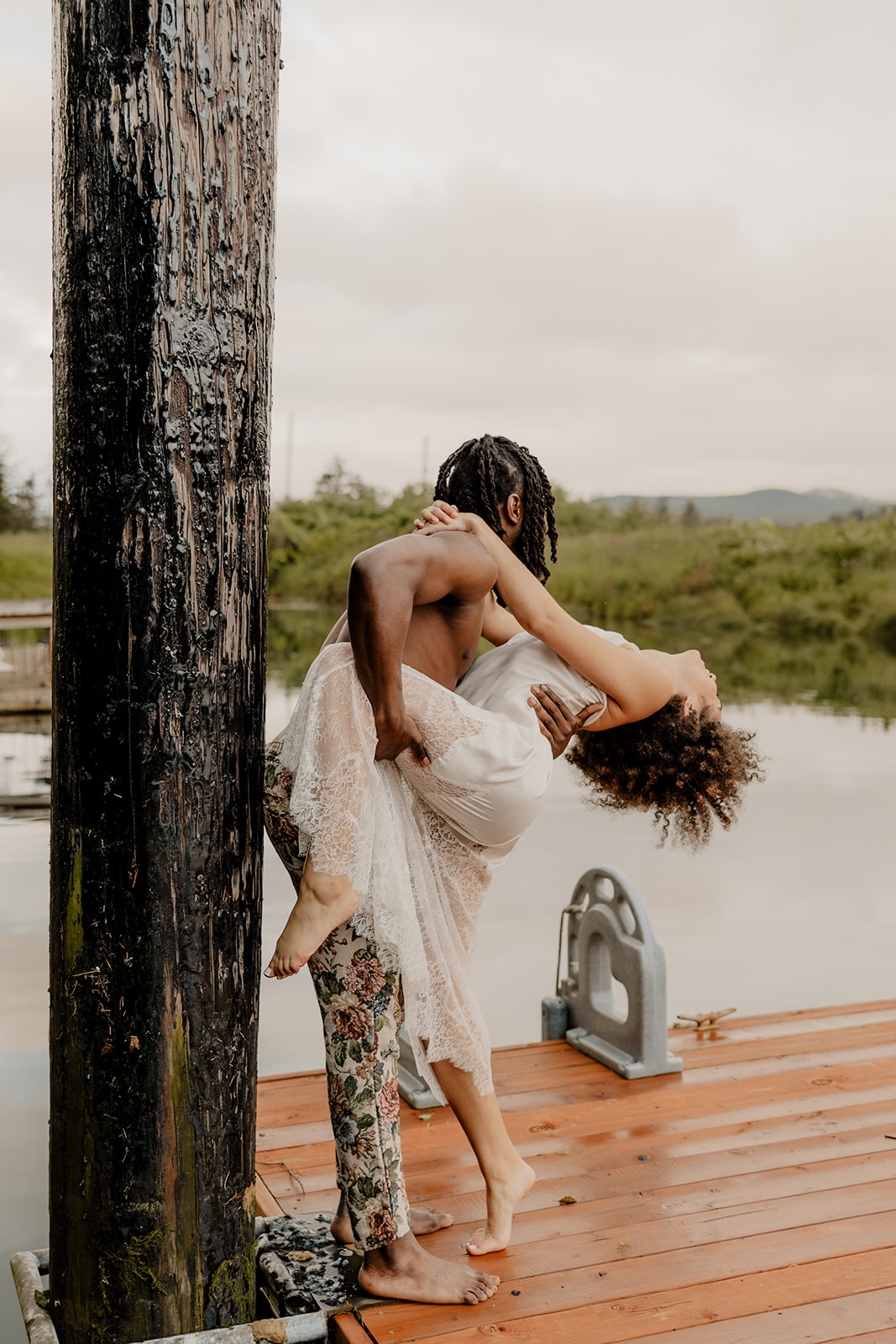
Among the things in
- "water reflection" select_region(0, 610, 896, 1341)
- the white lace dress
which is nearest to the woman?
the white lace dress

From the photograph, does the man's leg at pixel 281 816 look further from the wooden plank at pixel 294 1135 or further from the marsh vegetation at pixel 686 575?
the marsh vegetation at pixel 686 575

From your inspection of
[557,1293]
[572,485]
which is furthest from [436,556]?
[572,485]

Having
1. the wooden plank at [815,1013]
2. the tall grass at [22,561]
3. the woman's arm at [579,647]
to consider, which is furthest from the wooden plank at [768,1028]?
the tall grass at [22,561]

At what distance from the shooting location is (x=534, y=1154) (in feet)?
8.82

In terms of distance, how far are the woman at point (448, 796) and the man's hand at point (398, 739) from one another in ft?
0.05

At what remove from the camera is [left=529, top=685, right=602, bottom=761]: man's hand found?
2262mm

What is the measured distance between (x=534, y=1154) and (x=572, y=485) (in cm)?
1947

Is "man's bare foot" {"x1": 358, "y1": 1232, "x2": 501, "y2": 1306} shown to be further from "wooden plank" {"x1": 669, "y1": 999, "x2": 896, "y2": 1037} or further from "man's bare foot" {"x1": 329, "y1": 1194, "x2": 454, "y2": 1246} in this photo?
"wooden plank" {"x1": 669, "y1": 999, "x2": 896, "y2": 1037}

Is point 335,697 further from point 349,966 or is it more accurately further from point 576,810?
point 576,810

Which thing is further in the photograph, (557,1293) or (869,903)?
(869,903)

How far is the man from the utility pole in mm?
163

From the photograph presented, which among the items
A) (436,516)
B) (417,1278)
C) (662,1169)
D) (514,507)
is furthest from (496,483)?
(662,1169)

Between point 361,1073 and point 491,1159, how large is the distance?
1.15 feet

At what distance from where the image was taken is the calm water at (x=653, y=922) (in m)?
4.32
